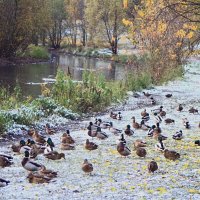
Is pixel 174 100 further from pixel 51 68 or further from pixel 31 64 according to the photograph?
pixel 31 64

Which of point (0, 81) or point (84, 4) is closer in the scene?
point (0, 81)

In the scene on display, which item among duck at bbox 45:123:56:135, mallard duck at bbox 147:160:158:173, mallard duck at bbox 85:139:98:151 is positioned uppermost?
mallard duck at bbox 147:160:158:173

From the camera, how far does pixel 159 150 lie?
35.3 feet

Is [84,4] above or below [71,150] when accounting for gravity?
above

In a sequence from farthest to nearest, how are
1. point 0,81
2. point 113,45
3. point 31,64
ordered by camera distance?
point 113,45 < point 31,64 < point 0,81

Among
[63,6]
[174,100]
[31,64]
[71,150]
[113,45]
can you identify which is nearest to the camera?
[71,150]

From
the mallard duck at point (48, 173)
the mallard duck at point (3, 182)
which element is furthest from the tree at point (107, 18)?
the mallard duck at point (3, 182)

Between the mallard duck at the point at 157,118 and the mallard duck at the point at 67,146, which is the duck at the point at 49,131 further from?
the mallard duck at the point at 157,118

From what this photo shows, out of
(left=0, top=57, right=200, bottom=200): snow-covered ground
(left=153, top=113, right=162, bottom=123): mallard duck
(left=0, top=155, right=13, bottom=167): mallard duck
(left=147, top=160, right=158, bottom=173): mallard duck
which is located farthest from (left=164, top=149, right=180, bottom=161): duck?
(left=153, top=113, right=162, bottom=123): mallard duck

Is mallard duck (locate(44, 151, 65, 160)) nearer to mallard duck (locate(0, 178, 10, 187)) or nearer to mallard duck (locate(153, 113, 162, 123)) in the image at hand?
mallard duck (locate(0, 178, 10, 187))

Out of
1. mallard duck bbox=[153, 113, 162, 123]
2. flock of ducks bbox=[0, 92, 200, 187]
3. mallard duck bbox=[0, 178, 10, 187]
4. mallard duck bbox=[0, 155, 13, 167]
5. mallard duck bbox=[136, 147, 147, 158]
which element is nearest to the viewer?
mallard duck bbox=[0, 178, 10, 187]

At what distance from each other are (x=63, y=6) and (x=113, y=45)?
727 inches

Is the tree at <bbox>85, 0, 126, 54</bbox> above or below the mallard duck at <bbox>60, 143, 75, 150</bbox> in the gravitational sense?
above

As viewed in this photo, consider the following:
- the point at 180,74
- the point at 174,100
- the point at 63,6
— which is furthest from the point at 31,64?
the point at 63,6
